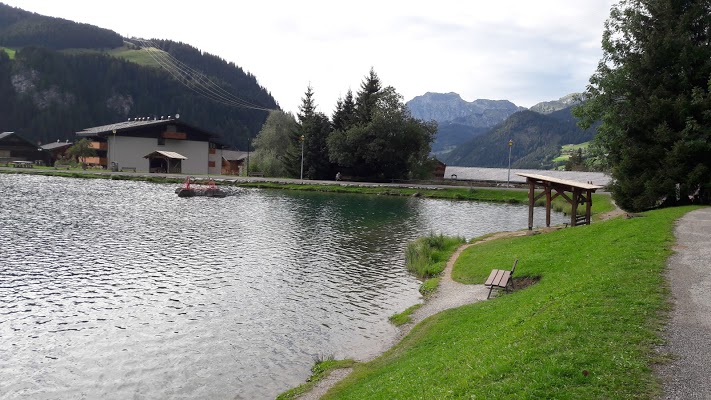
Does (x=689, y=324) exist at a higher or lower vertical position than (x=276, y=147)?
lower

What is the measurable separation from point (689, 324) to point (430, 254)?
20.6 m

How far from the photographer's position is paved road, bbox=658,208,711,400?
9.27m

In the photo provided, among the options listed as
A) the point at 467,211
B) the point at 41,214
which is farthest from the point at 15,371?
the point at 467,211

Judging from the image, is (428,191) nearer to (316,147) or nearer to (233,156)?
(316,147)

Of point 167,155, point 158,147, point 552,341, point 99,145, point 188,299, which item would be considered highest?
point 99,145

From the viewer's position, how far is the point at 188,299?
23.1 m

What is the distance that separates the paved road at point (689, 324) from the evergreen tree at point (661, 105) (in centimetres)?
1666

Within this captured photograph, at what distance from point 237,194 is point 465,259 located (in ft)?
182

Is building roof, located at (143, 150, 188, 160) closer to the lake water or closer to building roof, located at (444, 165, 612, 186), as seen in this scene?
building roof, located at (444, 165, 612, 186)

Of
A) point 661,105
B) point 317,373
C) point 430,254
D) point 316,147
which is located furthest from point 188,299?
point 316,147

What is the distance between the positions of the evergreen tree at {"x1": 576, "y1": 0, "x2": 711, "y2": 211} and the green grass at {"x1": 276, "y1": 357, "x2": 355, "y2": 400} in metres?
31.7

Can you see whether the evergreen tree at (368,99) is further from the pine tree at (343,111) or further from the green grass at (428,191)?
the green grass at (428,191)

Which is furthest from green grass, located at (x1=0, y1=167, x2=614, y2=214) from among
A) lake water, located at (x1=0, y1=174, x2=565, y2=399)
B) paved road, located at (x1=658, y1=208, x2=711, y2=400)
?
paved road, located at (x1=658, y1=208, x2=711, y2=400)

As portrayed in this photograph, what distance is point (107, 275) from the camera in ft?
87.7
